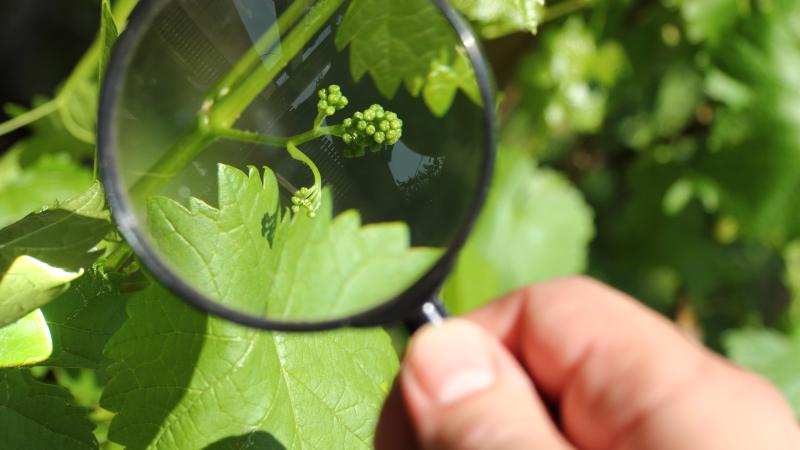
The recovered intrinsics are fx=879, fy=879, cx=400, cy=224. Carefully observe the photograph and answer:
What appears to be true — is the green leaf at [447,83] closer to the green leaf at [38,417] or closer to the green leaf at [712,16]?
the green leaf at [38,417]

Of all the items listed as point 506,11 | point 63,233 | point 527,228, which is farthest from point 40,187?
point 527,228

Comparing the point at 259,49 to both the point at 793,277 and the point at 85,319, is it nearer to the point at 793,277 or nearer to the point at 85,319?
the point at 85,319

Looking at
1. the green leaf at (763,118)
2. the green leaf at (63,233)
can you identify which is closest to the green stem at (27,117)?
the green leaf at (63,233)

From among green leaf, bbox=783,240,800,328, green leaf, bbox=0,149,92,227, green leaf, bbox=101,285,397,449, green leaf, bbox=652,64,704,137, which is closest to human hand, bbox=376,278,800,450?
green leaf, bbox=101,285,397,449

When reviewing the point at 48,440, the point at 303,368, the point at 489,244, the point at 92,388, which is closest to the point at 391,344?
the point at 303,368

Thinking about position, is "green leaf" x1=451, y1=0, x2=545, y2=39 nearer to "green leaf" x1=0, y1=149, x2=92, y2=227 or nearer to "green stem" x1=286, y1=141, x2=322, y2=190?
"green stem" x1=286, y1=141, x2=322, y2=190

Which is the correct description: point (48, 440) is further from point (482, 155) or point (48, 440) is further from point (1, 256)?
point (482, 155)
